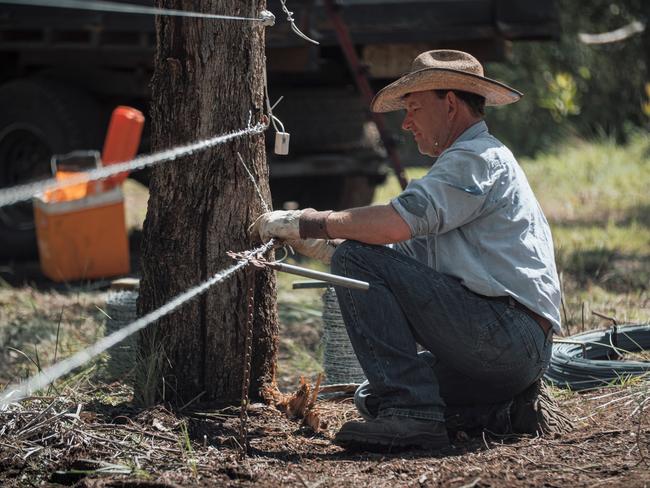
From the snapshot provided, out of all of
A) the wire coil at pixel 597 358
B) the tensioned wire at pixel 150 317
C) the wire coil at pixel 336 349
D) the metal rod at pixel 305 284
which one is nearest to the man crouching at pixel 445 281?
the tensioned wire at pixel 150 317

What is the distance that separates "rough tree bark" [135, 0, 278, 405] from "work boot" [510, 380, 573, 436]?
985 mm

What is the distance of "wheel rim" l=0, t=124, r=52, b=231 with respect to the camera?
26.4ft

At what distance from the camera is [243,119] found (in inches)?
153

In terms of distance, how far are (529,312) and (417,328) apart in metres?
0.38

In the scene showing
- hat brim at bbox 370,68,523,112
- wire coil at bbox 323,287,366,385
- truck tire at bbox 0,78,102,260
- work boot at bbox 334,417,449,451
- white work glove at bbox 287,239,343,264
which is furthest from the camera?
truck tire at bbox 0,78,102,260

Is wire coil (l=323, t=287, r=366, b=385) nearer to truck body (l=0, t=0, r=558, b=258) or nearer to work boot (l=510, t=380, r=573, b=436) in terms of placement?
work boot (l=510, t=380, r=573, b=436)

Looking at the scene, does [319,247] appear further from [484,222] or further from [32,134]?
[32,134]

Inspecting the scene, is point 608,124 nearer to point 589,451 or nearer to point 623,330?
point 623,330

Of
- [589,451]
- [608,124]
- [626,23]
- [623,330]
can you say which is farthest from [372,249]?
[608,124]

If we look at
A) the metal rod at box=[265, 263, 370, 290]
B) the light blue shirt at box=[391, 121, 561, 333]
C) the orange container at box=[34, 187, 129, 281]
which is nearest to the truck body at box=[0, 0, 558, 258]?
the orange container at box=[34, 187, 129, 281]

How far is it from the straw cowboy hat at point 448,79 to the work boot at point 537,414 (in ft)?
3.35

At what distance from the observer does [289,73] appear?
815 centimetres

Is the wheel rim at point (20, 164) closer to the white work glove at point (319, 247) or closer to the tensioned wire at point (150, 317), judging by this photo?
the tensioned wire at point (150, 317)

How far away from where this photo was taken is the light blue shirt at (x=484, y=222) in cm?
355
